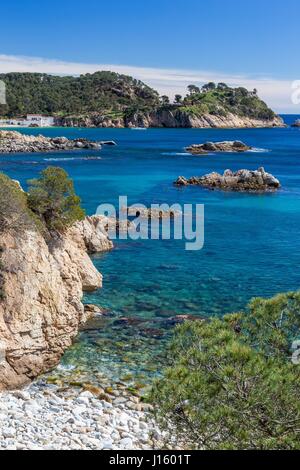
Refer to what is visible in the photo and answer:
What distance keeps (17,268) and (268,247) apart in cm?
2584

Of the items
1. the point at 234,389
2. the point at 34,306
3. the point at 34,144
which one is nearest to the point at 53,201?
the point at 34,306

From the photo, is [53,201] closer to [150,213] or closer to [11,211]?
[11,211]

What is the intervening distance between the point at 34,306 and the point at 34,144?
111 m

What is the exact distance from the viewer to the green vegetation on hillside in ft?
33.7

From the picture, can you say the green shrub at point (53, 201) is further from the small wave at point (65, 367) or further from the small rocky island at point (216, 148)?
the small rocky island at point (216, 148)

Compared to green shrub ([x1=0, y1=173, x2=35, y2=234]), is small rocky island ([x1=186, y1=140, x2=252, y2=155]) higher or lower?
higher

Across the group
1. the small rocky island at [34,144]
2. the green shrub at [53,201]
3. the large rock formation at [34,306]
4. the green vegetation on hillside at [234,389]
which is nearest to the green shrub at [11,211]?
the large rock formation at [34,306]

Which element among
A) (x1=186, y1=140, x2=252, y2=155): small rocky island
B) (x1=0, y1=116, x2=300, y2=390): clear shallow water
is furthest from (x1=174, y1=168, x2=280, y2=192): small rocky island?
(x1=186, y1=140, x2=252, y2=155): small rocky island

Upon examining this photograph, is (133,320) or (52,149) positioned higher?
(52,149)

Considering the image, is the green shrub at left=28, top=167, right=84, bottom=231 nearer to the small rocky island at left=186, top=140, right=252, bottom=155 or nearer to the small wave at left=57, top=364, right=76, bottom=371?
the small wave at left=57, top=364, right=76, bottom=371

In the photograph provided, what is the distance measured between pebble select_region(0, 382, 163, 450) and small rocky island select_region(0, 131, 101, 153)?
4097 inches

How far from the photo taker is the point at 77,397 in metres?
17.8

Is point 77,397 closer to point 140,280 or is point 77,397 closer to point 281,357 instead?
point 281,357

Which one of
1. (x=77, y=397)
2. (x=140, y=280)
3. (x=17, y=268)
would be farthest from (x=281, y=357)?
(x=140, y=280)
